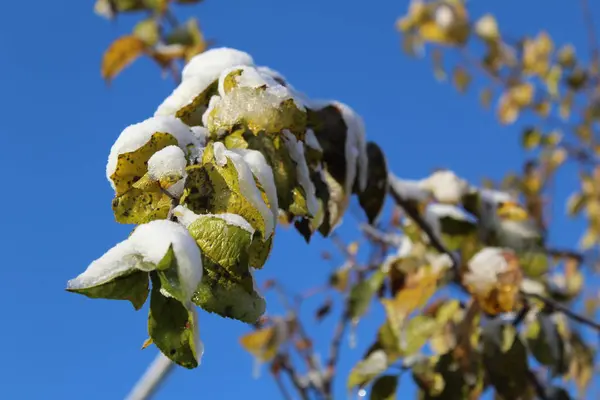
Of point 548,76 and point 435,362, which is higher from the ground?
point 548,76

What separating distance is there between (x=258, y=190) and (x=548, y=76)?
3.30 meters

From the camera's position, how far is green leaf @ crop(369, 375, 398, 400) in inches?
43.6

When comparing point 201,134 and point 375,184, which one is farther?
point 375,184

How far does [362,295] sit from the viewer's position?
126 centimetres

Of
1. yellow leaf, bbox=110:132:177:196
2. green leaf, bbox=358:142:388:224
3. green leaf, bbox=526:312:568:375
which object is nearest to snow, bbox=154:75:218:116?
yellow leaf, bbox=110:132:177:196

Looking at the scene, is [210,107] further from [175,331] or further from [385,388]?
[385,388]

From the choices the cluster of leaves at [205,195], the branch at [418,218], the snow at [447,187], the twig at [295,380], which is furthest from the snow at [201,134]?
the twig at [295,380]

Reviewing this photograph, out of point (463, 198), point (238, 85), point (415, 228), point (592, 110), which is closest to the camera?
point (238, 85)

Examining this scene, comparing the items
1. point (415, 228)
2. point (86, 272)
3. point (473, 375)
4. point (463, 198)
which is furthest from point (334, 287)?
point (86, 272)

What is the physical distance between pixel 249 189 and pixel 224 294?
8 cm

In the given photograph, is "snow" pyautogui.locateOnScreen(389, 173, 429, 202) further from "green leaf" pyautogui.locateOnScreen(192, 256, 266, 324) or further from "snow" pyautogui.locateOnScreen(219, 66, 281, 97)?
"green leaf" pyautogui.locateOnScreen(192, 256, 266, 324)

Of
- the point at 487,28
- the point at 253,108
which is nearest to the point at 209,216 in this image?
the point at 253,108

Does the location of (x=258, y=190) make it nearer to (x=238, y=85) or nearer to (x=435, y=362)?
(x=238, y=85)

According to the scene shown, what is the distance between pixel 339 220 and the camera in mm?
808
